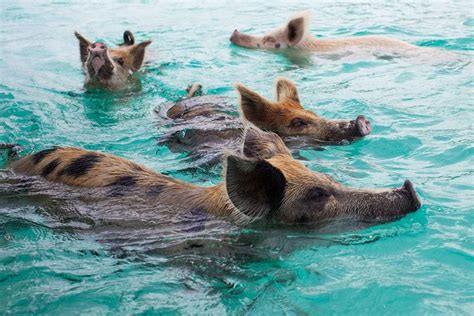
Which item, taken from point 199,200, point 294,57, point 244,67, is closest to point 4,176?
point 199,200

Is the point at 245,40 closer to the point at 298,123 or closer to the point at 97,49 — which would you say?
the point at 97,49

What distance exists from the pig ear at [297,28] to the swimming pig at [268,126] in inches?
186

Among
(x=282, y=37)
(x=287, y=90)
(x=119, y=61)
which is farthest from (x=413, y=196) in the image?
(x=282, y=37)

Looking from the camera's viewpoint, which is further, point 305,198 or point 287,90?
point 287,90

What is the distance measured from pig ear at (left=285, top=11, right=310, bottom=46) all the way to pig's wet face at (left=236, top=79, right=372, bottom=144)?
5.01 meters

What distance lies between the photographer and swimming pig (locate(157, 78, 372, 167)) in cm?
699

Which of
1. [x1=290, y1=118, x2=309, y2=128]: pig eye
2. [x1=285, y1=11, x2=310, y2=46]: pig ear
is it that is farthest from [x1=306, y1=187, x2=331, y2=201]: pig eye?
[x1=285, y1=11, x2=310, y2=46]: pig ear

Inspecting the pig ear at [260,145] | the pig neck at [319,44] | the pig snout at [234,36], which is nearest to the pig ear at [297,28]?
the pig neck at [319,44]

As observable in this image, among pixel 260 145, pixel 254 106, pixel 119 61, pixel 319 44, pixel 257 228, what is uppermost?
pixel 260 145

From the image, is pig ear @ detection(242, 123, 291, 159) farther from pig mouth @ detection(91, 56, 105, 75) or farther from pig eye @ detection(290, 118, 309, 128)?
pig mouth @ detection(91, 56, 105, 75)

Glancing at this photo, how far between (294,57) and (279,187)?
7630 millimetres

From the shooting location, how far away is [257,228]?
469cm

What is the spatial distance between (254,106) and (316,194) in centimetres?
254

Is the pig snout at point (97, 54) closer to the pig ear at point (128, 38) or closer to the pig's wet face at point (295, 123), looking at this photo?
the pig ear at point (128, 38)
